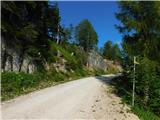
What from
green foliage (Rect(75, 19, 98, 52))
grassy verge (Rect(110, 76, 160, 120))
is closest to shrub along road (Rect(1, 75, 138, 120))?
grassy verge (Rect(110, 76, 160, 120))

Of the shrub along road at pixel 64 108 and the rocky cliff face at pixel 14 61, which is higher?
the rocky cliff face at pixel 14 61

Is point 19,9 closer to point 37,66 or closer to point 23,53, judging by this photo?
point 23,53

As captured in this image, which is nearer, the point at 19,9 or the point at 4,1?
the point at 4,1

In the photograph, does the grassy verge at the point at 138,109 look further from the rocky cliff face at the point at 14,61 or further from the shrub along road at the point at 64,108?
the rocky cliff face at the point at 14,61

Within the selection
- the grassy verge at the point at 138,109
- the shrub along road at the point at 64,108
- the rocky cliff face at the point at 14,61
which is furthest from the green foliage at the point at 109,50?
the shrub along road at the point at 64,108

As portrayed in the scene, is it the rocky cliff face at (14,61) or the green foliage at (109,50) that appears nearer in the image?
the rocky cliff face at (14,61)

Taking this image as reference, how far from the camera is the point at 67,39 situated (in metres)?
77.6

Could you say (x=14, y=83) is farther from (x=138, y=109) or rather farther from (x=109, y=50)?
(x=109, y=50)

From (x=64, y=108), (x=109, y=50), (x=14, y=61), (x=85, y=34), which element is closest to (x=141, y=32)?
(x=14, y=61)

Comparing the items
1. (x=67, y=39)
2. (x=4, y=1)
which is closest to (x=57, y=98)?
(x=4, y=1)

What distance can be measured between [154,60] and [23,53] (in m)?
12.7

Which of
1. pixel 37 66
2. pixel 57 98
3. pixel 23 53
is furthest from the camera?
pixel 37 66

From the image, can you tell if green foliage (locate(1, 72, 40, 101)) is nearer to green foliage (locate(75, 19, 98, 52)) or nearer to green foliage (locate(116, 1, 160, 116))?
green foliage (locate(116, 1, 160, 116))

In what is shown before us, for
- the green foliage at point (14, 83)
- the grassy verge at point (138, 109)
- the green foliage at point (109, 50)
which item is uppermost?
the green foliage at point (109, 50)
